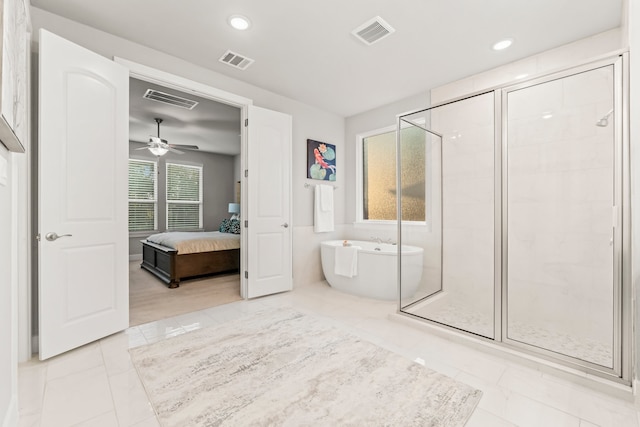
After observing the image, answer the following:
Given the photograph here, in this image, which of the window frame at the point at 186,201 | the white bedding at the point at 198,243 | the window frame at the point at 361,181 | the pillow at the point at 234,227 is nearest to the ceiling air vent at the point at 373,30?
the window frame at the point at 361,181

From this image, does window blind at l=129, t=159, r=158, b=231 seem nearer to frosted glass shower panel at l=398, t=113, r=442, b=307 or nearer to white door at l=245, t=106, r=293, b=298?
white door at l=245, t=106, r=293, b=298

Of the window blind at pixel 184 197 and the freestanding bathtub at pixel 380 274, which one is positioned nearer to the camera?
the freestanding bathtub at pixel 380 274

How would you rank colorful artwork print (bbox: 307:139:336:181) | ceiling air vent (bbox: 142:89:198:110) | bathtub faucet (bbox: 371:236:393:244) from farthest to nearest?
colorful artwork print (bbox: 307:139:336:181) < bathtub faucet (bbox: 371:236:393:244) < ceiling air vent (bbox: 142:89:198:110)

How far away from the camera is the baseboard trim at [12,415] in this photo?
1.17m

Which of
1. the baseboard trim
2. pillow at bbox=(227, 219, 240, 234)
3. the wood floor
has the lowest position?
the wood floor

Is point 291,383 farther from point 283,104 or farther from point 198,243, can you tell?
point 283,104

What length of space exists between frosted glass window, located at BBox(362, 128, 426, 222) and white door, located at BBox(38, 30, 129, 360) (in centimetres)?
277

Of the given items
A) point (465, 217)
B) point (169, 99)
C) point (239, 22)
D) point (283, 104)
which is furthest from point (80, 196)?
point (465, 217)

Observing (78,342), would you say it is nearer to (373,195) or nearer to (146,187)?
(373,195)

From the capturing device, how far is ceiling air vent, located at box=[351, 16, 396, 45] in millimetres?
2328

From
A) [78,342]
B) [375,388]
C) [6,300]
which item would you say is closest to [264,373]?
[375,388]

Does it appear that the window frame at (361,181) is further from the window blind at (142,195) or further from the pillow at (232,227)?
the window blind at (142,195)

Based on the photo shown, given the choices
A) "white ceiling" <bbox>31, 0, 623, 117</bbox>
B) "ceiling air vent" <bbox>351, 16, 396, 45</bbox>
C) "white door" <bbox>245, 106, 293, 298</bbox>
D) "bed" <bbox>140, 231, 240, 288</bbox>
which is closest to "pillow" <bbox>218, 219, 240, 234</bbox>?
"bed" <bbox>140, 231, 240, 288</bbox>

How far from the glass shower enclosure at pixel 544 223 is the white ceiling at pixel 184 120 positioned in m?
3.01
